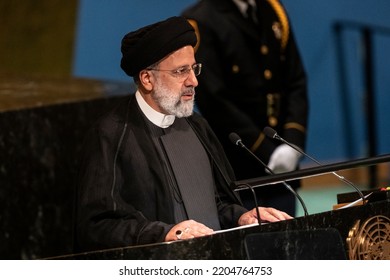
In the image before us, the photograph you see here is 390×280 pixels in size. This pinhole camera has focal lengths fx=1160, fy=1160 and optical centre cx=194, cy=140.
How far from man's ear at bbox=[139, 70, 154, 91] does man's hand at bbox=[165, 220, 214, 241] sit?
0.60 meters

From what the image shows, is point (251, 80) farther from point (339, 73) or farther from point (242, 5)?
point (339, 73)

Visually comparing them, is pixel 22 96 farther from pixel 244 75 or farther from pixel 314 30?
pixel 314 30

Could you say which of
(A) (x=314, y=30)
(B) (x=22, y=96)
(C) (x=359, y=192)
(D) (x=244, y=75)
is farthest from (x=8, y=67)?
(C) (x=359, y=192)

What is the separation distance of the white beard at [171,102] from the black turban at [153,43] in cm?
9

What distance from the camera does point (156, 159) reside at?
3.87 meters

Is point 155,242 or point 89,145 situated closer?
point 155,242

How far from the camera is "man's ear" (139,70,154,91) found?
153 inches

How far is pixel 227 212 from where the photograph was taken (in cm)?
393


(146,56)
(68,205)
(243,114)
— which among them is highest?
(146,56)

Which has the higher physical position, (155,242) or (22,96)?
(22,96)

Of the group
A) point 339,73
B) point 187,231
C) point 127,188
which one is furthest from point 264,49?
point 339,73

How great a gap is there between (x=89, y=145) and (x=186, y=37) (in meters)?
0.48

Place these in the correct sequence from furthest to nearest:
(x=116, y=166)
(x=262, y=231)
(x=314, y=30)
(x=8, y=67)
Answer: (x=314, y=30), (x=8, y=67), (x=116, y=166), (x=262, y=231)

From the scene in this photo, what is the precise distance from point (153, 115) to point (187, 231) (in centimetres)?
63
